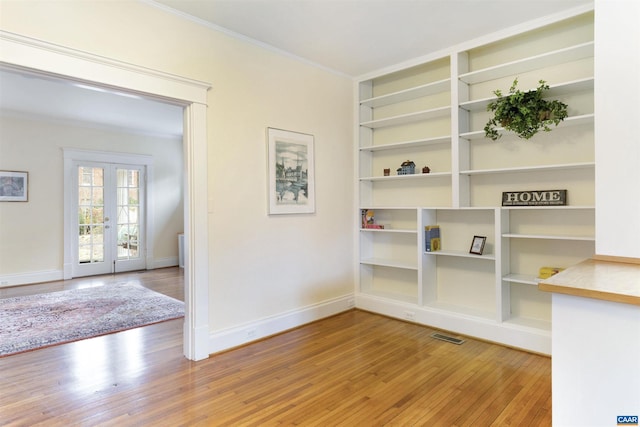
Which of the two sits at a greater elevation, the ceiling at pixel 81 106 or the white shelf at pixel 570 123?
the ceiling at pixel 81 106

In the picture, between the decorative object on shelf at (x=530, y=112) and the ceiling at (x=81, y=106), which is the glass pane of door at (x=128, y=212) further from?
the decorative object on shelf at (x=530, y=112)

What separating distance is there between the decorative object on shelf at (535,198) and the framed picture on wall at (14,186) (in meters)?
6.85

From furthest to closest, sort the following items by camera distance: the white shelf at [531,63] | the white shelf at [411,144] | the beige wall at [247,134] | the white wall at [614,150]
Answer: the white shelf at [411,144] < the white shelf at [531,63] < the beige wall at [247,134] < the white wall at [614,150]

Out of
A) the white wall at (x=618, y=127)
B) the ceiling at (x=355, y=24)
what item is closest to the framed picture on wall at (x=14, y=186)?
the ceiling at (x=355, y=24)

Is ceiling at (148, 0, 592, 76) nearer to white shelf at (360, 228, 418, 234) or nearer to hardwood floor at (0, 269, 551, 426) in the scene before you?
white shelf at (360, 228, 418, 234)

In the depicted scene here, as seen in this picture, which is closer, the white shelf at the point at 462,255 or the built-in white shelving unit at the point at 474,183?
the built-in white shelving unit at the point at 474,183

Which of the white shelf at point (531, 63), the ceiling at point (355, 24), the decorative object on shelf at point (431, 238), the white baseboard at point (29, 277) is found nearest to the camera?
the ceiling at point (355, 24)

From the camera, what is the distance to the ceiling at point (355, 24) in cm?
272

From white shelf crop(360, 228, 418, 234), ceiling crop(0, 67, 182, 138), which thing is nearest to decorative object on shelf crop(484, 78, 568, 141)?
white shelf crop(360, 228, 418, 234)

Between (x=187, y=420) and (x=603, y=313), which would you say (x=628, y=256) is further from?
(x=187, y=420)

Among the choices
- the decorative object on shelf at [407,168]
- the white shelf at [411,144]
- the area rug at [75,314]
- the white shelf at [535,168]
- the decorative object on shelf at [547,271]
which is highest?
the white shelf at [411,144]

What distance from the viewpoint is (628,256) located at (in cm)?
185

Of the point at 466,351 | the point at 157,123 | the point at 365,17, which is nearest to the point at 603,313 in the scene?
the point at 466,351

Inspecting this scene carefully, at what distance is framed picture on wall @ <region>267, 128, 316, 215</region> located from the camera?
3.47 m
